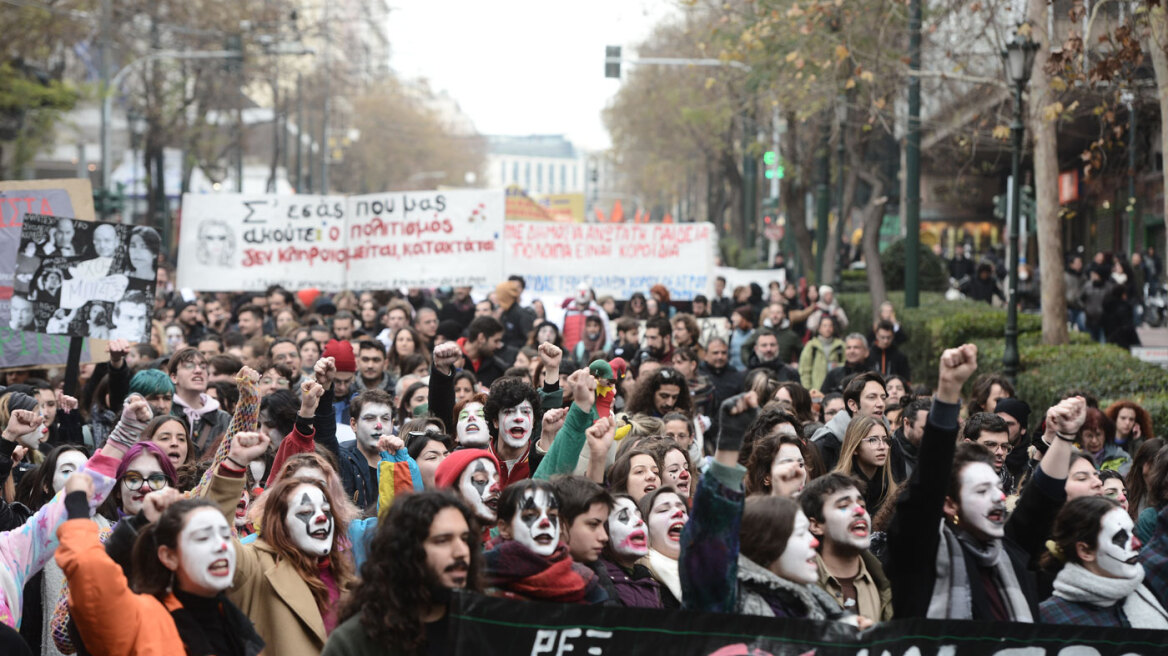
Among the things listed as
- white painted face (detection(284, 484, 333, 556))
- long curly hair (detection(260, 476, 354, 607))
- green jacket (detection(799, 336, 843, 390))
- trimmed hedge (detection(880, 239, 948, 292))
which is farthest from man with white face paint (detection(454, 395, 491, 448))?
trimmed hedge (detection(880, 239, 948, 292))

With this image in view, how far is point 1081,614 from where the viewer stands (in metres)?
4.84

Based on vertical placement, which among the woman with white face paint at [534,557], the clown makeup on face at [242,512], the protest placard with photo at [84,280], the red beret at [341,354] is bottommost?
the clown makeup on face at [242,512]

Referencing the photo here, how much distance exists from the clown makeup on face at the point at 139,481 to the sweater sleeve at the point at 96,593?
1286 millimetres

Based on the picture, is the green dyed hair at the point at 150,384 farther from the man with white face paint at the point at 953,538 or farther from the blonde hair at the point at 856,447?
the man with white face paint at the point at 953,538

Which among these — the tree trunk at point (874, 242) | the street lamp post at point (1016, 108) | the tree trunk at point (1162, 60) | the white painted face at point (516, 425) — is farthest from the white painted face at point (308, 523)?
the tree trunk at point (874, 242)

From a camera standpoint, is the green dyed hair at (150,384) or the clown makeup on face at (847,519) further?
the green dyed hair at (150,384)

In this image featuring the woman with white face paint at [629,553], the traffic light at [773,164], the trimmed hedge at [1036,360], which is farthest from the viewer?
the traffic light at [773,164]

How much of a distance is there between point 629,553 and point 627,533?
0.07m

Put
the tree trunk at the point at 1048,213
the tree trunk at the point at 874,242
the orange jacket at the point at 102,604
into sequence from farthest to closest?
the tree trunk at the point at 874,242 → the tree trunk at the point at 1048,213 → the orange jacket at the point at 102,604

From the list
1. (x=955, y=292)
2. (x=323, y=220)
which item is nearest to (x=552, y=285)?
(x=323, y=220)

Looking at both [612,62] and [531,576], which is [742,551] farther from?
[612,62]

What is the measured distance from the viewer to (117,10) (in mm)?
31703

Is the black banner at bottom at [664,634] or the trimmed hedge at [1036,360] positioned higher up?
the trimmed hedge at [1036,360]

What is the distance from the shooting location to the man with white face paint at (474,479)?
18.0 ft
